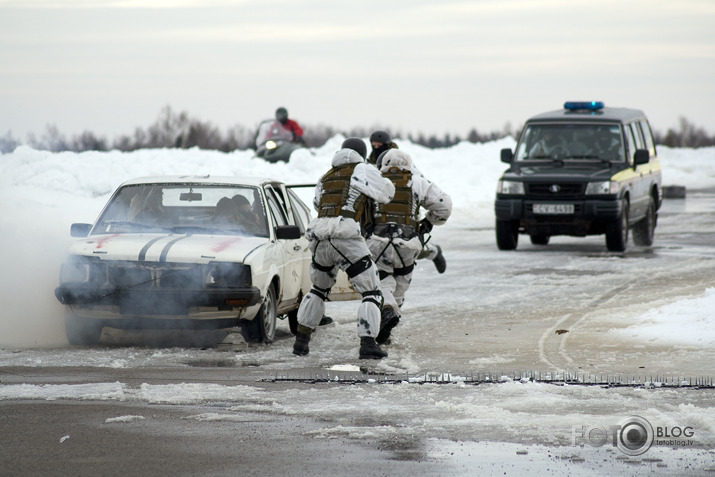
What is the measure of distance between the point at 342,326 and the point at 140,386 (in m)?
3.61

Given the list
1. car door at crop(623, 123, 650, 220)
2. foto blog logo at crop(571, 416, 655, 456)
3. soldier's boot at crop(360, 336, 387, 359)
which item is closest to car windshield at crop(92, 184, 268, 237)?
soldier's boot at crop(360, 336, 387, 359)

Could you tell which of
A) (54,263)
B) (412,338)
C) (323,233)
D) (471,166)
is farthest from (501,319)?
(471,166)

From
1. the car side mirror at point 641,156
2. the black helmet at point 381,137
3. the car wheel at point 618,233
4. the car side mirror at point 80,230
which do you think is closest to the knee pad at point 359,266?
the black helmet at point 381,137

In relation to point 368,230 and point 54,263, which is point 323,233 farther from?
point 54,263

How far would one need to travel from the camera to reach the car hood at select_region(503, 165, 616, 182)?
56.8 ft

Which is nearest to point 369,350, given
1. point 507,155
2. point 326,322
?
point 326,322

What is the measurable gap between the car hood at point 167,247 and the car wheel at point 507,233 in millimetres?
9059

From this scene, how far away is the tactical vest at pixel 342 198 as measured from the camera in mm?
8625

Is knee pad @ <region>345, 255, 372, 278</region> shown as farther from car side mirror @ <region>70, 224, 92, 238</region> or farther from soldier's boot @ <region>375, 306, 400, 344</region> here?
car side mirror @ <region>70, 224, 92, 238</region>

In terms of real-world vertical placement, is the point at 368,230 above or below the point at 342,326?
above

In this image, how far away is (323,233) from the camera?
8.56m

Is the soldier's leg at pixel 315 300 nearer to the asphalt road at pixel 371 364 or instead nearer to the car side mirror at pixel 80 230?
the asphalt road at pixel 371 364

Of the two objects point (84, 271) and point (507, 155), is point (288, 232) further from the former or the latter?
point (507, 155)

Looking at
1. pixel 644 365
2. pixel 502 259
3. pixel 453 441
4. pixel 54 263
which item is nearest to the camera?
pixel 453 441
